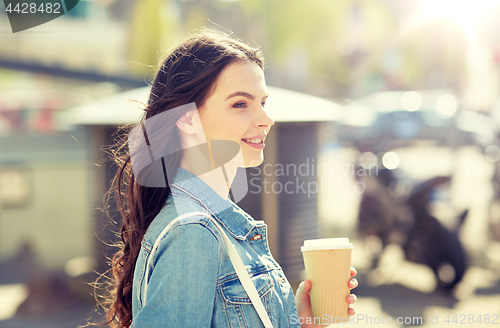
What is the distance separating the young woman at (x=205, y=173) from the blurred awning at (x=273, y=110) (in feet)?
7.91

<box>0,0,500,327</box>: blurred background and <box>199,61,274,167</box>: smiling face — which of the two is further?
<box>0,0,500,327</box>: blurred background

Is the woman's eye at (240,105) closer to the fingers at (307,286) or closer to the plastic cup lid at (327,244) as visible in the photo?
the plastic cup lid at (327,244)

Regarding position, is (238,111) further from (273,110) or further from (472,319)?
(472,319)

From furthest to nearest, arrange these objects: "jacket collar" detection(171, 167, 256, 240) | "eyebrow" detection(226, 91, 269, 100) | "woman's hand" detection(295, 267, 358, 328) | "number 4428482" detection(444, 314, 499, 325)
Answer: "number 4428482" detection(444, 314, 499, 325), "woman's hand" detection(295, 267, 358, 328), "eyebrow" detection(226, 91, 269, 100), "jacket collar" detection(171, 167, 256, 240)

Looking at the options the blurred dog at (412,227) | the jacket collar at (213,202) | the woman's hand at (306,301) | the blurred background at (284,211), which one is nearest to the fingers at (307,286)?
the woman's hand at (306,301)

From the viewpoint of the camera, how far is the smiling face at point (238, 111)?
1.53 m

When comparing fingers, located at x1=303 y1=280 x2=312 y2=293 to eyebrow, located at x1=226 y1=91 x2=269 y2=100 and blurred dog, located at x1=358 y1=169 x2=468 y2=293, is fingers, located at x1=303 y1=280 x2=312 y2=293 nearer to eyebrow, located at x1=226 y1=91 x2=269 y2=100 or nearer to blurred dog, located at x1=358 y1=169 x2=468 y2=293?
eyebrow, located at x1=226 y1=91 x2=269 y2=100

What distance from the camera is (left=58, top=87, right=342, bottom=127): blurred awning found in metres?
4.12

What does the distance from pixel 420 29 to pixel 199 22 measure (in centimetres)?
1424

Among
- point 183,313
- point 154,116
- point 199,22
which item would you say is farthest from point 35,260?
point 199,22

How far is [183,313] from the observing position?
1138mm

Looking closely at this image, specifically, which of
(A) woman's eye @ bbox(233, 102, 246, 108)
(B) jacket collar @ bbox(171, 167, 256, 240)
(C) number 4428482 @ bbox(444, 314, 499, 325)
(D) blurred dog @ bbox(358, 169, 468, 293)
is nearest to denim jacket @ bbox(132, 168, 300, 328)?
(B) jacket collar @ bbox(171, 167, 256, 240)

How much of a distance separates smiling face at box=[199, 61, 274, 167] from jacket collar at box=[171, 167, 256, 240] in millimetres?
168

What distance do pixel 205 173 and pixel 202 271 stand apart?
1.46 feet
